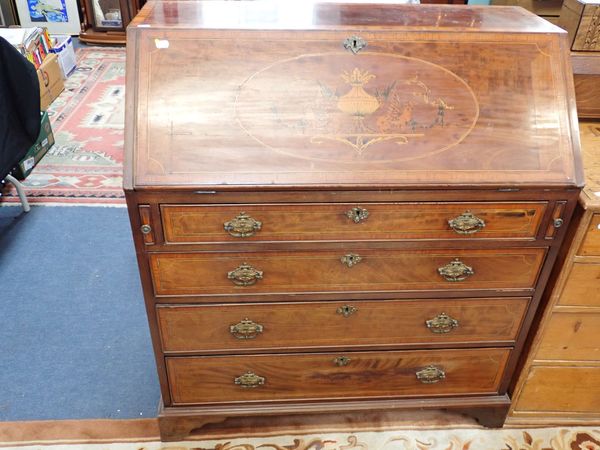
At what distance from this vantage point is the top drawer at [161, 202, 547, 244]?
1391 mm

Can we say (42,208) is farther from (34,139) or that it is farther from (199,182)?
(199,182)

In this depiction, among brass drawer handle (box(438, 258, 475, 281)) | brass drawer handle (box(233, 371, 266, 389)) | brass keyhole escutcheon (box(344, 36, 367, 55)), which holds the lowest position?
brass drawer handle (box(233, 371, 266, 389))

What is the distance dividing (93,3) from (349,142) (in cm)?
446

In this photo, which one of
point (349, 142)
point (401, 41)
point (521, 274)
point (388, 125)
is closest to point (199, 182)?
point (349, 142)

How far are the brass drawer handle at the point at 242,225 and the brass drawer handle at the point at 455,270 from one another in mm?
557

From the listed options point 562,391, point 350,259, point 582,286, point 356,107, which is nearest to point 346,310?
point 350,259

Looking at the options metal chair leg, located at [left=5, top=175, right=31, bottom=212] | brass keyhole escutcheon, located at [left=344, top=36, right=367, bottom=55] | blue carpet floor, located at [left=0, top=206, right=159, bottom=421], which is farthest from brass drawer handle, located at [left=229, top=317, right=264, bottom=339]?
metal chair leg, located at [left=5, top=175, right=31, bottom=212]

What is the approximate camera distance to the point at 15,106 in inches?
107

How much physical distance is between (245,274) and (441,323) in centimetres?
65

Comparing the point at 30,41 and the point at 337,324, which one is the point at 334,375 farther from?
the point at 30,41

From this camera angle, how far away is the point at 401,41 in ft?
4.89

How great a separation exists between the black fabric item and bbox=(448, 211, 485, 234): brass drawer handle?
2154 millimetres

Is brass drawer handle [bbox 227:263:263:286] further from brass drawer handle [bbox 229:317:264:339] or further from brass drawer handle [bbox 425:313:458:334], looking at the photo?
brass drawer handle [bbox 425:313:458:334]

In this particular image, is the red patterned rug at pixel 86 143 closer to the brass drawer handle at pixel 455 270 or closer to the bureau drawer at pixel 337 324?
the bureau drawer at pixel 337 324
